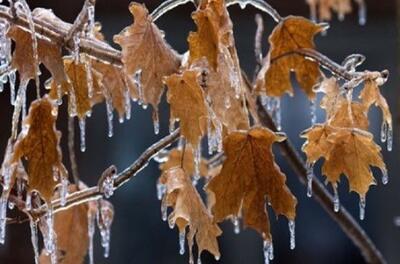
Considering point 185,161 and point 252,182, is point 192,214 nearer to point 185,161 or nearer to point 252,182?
point 252,182

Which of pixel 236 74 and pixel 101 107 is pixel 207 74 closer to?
pixel 236 74

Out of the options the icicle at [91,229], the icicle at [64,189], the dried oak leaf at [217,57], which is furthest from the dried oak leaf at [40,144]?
the icicle at [91,229]

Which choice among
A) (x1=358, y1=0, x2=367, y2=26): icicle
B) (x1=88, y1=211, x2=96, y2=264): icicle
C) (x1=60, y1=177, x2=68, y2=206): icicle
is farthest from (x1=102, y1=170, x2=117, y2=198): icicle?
(x1=358, y1=0, x2=367, y2=26): icicle

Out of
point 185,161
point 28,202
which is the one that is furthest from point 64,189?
point 185,161

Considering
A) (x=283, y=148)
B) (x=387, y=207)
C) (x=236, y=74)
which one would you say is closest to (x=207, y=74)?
(x=236, y=74)

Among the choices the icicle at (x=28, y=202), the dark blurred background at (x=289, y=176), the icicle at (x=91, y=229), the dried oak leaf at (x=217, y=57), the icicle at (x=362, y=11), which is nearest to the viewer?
the dried oak leaf at (x=217, y=57)

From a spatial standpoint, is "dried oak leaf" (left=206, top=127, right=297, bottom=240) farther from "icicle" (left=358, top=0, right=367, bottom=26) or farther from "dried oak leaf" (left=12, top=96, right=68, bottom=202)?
"icicle" (left=358, top=0, right=367, bottom=26)

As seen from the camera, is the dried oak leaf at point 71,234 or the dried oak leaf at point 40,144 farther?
the dried oak leaf at point 71,234

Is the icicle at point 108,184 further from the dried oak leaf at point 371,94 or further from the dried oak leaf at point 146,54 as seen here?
the dried oak leaf at point 371,94
